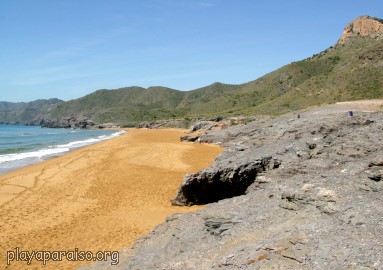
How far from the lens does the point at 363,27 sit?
406 feet

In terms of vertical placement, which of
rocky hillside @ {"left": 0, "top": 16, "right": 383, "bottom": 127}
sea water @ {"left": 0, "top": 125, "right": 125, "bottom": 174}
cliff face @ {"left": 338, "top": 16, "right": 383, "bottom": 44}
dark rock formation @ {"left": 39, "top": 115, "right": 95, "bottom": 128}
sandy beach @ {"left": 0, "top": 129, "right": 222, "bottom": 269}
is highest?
cliff face @ {"left": 338, "top": 16, "right": 383, "bottom": 44}

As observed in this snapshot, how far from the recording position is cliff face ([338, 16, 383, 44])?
118 meters

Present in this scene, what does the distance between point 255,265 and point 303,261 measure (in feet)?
2.84

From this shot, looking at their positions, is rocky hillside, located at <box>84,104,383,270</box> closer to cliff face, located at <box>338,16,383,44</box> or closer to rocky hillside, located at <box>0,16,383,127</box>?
rocky hillside, located at <box>0,16,383,127</box>

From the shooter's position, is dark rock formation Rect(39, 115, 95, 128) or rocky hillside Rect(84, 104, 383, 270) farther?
dark rock formation Rect(39, 115, 95, 128)

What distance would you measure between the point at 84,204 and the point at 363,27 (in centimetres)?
13452

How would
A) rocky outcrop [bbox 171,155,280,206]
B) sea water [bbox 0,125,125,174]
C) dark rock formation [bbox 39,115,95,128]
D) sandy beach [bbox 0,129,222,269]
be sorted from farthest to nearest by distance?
dark rock formation [bbox 39,115,95,128]
sea water [bbox 0,125,125,174]
rocky outcrop [bbox 171,155,280,206]
sandy beach [bbox 0,129,222,269]

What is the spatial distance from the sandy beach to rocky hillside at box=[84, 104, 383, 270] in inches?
140

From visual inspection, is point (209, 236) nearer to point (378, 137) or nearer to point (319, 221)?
point (319, 221)

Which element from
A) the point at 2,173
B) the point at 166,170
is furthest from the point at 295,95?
the point at 2,173

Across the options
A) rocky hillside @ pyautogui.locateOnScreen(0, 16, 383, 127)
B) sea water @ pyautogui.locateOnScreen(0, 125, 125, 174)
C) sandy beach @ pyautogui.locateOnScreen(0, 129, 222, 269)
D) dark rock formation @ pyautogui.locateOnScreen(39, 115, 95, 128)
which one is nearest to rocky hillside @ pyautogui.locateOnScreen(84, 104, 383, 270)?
sandy beach @ pyautogui.locateOnScreen(0, 129, 222, 269)

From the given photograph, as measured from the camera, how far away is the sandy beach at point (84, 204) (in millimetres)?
12617

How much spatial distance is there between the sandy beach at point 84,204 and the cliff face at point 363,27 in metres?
115

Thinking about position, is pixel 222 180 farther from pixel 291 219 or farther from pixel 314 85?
pixel 314 85
